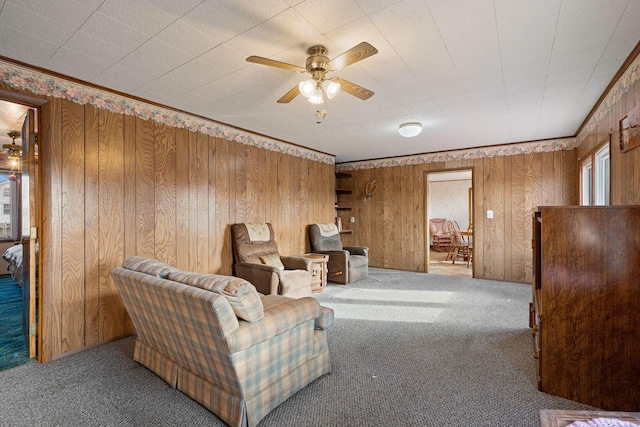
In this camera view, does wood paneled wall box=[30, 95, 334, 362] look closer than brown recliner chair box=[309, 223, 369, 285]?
Yes

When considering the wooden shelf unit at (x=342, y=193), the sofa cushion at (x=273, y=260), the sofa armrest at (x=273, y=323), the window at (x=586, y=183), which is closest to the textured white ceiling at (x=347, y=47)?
the window at (x=586, y=183)

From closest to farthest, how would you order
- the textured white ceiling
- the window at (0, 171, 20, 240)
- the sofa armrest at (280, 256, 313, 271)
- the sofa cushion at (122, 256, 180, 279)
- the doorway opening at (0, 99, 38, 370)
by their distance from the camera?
the textured white ceiling → the sofa cushion at (122, 256, 180, 279) → the doorway opening at (0, 99, 38, 370) → the sofa armrest at (280, 256, 313, 271) → the window at (0, 171, 20, 240)

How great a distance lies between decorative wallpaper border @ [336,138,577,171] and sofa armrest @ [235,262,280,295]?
3660 millimetres

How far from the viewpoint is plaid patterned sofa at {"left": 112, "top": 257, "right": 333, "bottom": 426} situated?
160cm

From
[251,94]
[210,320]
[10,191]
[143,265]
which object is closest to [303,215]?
[251,94]

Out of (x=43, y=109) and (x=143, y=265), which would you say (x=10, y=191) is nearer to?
(x=43, y=109)

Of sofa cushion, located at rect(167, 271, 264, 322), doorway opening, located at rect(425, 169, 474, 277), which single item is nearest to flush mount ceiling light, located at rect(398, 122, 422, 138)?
sofa cushion, located at rect(167, 271, 264, 322)

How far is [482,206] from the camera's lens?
540 cm

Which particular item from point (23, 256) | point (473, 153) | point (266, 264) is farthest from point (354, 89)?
point (473, 153)

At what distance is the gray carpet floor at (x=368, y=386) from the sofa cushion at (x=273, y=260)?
4.12 ft

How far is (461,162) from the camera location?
18.2ft

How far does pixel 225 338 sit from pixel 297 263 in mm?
2764

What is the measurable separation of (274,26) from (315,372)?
7.39 ft

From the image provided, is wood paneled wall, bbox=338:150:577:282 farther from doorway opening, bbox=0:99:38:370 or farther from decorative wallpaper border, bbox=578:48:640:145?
doorway opening, bbox=0:99:38:370
